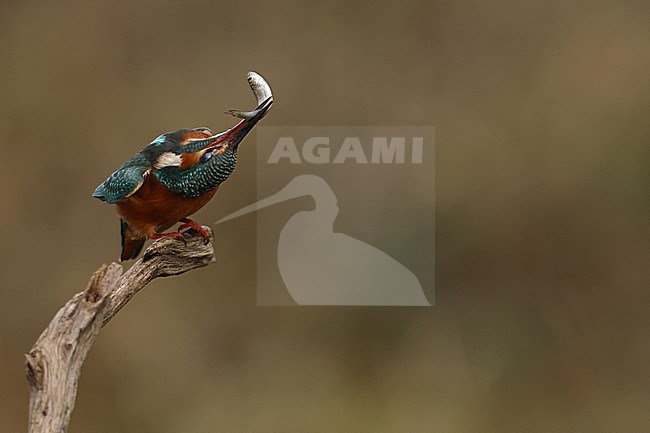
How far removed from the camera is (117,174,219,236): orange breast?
132 cm

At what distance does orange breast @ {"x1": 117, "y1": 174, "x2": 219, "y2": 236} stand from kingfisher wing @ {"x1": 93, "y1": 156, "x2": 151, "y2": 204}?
0.7 inches

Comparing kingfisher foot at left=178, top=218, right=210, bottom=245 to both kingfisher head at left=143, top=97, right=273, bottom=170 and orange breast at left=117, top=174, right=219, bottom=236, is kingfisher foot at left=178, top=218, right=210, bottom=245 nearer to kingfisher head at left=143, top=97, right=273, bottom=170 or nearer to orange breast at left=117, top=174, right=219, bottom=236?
orange breast at left=117, top=174, right=219, bottom=236

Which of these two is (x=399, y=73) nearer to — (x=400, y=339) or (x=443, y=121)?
(x=443, y=121)

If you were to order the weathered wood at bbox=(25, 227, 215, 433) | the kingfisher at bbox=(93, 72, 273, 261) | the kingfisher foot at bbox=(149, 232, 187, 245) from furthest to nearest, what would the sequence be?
the kingfisher foot at bbox=(149, 232, 187, 245)
the kingfisher at bbox=(93, 72, 273, 261)
the weathered wood at bbox=(25, 227, 215, 433)

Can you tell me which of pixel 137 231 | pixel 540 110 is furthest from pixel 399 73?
pixel 137 231

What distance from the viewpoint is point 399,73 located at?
11.1 feet

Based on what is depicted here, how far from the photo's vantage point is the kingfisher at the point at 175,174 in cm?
127

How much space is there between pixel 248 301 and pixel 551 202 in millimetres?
1295

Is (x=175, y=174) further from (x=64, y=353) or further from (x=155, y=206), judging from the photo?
(x=64, y=353)
